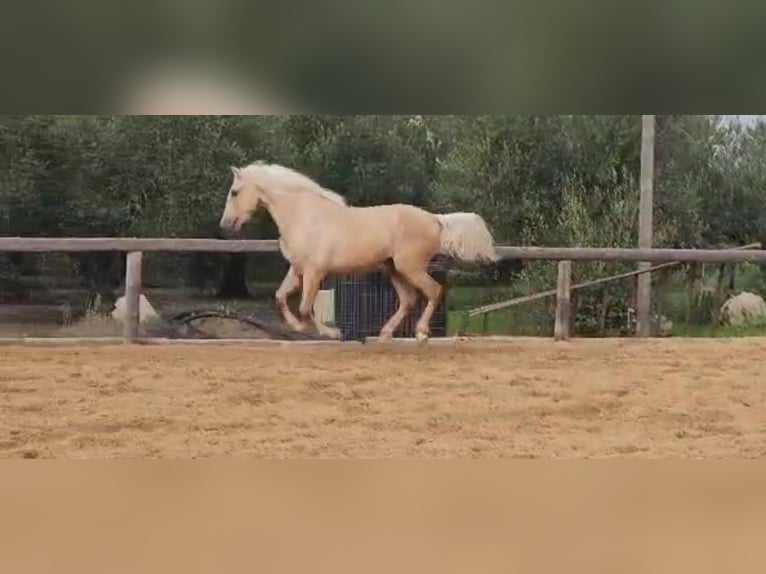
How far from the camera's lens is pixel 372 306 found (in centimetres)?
398

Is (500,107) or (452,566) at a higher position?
(500,107)

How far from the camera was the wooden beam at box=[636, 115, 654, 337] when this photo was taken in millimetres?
3965

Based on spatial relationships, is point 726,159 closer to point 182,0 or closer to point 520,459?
point 520,459

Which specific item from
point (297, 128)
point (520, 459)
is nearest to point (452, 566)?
point (520, 459)

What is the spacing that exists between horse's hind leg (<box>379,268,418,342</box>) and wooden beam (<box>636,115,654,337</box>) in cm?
92

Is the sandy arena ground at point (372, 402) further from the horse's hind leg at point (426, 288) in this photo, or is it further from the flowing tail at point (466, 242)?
the flowing tail at point (466, 242)

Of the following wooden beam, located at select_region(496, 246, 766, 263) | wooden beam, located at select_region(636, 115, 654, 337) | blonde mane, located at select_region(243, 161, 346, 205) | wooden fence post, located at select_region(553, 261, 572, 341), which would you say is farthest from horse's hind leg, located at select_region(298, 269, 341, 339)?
wooden beam, located at select_region(636, 115, 654, 337)

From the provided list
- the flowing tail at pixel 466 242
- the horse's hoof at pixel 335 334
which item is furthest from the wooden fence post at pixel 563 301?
the horse's hoof at pixel 335 334

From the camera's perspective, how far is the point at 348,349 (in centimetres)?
397

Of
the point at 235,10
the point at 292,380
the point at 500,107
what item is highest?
the point at 235,10

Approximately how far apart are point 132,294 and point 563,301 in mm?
1744

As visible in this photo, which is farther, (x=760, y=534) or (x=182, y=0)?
(x=760, y=534)

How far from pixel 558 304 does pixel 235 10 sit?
1.75 m

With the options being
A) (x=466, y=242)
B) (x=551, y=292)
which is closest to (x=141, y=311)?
(x=466, y=242)
